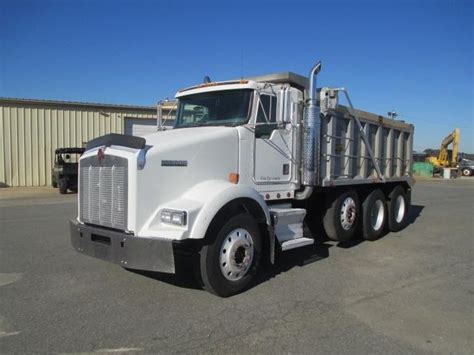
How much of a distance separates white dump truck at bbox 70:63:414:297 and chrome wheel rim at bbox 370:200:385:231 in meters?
0.42

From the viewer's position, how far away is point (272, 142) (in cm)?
663

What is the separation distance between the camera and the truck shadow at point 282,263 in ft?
19.2

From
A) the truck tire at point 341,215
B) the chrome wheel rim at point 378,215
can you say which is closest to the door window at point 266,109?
the truck tire at point 341,215

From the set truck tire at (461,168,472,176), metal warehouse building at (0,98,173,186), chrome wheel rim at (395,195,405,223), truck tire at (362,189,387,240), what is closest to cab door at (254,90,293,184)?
truck tire at (362,189,387,240)

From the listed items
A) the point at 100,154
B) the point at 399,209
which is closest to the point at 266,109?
the point at 100,154

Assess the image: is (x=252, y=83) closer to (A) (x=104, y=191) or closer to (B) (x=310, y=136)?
(B) (x=310, y=136)

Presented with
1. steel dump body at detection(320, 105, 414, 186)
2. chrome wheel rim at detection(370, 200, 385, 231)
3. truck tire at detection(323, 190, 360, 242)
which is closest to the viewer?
steel dump body at detection(320, 105, 414, 186)

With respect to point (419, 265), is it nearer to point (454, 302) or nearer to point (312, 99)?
point (454, 302)

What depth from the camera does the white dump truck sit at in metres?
5.03

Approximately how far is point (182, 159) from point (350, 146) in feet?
13.5

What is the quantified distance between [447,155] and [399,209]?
38.7 m

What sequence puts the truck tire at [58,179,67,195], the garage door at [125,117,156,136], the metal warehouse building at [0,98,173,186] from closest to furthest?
the truck tire at [58,179,67,195], the metal warehouse building at [0,98,173,186], the garage door at [125,117,156,136]

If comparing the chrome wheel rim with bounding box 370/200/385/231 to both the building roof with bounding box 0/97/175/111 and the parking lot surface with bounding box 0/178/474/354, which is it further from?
the building roof with bounding box 0/97/175/111

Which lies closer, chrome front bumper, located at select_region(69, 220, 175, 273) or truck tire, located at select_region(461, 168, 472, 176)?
chrome front bumper, located at select_region(69, 220, 175, 273)
